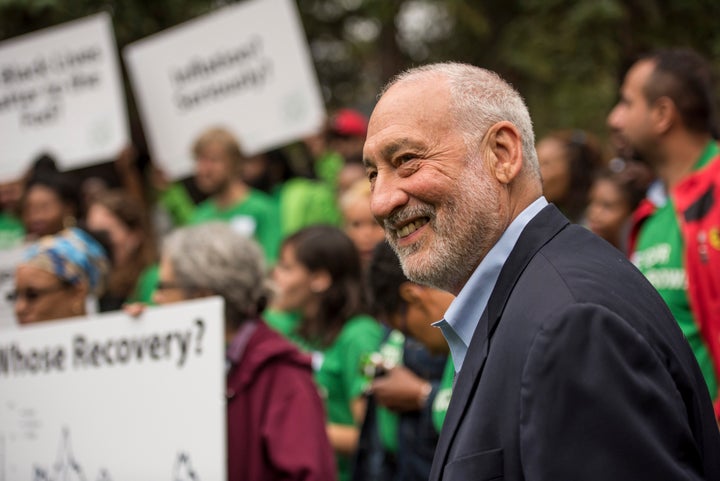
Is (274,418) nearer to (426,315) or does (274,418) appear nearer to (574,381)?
(426,315)

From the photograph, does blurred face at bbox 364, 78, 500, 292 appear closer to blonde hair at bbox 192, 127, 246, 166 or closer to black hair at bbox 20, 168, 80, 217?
blonde hair at bbox 192, 127, 246, 166

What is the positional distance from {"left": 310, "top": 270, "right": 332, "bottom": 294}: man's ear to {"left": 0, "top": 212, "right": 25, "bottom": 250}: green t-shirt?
322 cm

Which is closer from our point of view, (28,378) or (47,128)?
(28,378)

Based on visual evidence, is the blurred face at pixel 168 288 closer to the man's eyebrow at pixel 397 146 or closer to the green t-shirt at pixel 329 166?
the man's eyebrow at pixel 397 146

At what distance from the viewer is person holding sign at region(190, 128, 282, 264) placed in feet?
25.7

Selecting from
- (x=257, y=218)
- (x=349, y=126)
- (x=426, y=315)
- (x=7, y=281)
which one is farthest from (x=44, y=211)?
(x=426, y=315)

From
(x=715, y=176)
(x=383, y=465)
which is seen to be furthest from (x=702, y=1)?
(x=383, y=465)

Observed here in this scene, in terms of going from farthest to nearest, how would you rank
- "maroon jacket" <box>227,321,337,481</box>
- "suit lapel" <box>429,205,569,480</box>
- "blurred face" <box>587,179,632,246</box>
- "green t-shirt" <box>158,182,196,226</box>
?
1. "green t-shirt" <box>158,182,196,226</box>
2. "blurred face" <box>587,179,632,246</box>
3. "maroon jacket" <box>227,321,337,481</box>
4. "suit lapel" <box>429,205,569,480</box>

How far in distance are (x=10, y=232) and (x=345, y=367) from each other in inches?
168

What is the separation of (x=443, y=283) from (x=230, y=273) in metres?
→ 2.05

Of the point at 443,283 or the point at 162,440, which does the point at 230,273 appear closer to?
the point at 162,440

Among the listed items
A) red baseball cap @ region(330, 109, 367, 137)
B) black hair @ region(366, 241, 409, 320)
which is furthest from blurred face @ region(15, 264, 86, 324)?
red baseball cap @ region(330, 109, 367, 137)

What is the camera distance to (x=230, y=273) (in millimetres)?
4516

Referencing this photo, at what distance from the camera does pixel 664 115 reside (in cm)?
500
